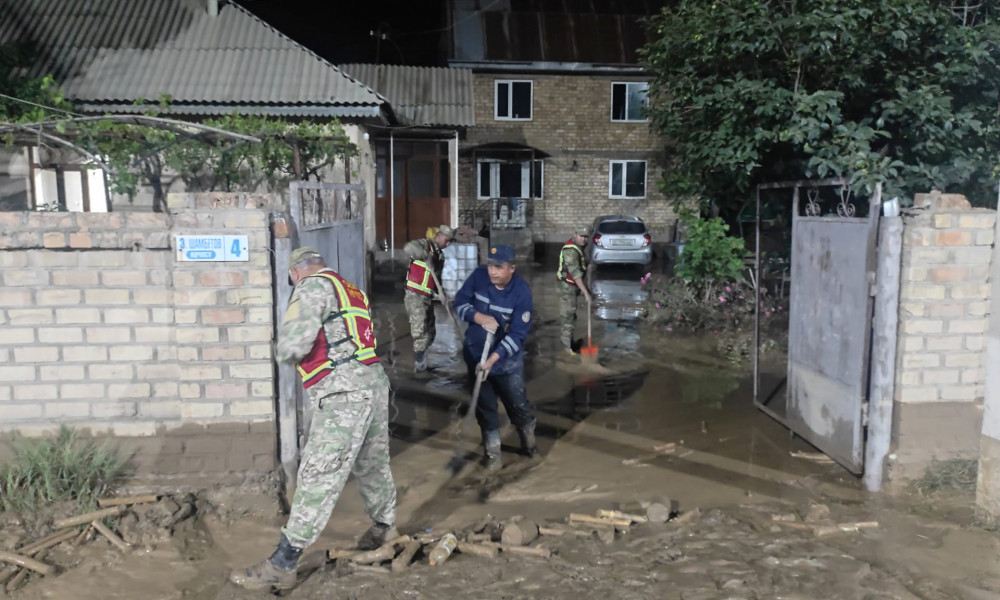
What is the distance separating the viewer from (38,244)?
4707 millimetres

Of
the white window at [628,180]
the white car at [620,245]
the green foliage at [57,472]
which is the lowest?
the green foliage at [57,472]

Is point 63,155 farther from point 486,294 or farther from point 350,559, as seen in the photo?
point 350,559

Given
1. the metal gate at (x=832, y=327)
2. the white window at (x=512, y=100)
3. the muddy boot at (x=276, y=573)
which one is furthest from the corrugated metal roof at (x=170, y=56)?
the muddy boot at (x=276, y=573)

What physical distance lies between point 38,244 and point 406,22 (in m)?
29.3

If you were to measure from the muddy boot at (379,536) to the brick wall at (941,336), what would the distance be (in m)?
3.35

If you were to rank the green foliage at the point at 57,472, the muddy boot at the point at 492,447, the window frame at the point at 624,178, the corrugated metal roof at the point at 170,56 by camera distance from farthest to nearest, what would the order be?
the window frame at the point at 624,178 → the corrugated metal roof at the point at 170,56 → the muddy boot at the point at 492,447 → the green foliage at the point at 57,472

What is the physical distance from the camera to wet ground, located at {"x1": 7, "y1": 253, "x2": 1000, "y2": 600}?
3.87m

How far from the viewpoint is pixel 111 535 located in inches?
169

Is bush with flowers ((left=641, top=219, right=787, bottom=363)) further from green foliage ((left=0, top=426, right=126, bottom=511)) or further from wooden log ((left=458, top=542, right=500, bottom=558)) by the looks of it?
green foliage ((left=0, top=426, right=126, bottom=511))

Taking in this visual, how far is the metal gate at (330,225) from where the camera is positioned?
500 centimetres

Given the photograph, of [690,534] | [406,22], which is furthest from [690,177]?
[406,22]

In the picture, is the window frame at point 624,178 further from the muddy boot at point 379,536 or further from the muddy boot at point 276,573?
the muddy boot at point 276,573

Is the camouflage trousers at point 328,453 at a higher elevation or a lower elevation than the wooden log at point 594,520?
higher

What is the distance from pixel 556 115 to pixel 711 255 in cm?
1292
